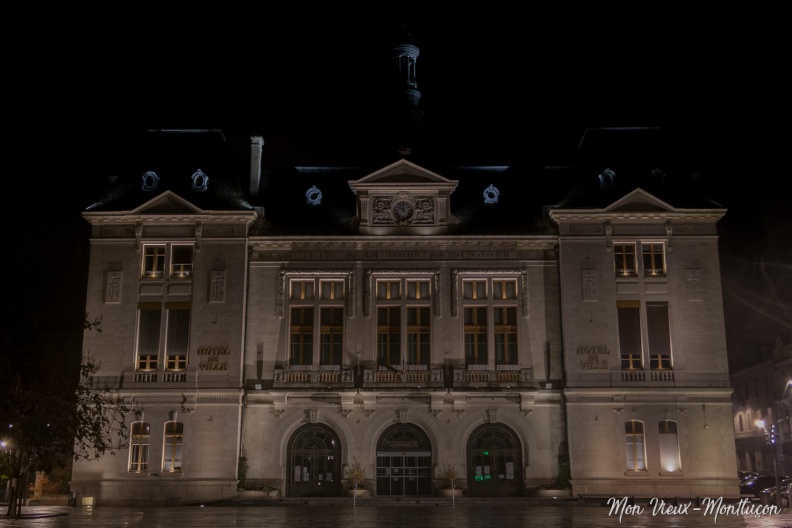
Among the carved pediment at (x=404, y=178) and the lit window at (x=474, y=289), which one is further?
the carved pediment at (x=404, y=178)

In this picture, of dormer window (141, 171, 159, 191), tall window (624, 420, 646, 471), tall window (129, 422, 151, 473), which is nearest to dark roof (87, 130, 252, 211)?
dormer window (141, 171, 159, 191)

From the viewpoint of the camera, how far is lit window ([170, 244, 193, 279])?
147 feet

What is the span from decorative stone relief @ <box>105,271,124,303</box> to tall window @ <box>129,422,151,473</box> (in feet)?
21.0

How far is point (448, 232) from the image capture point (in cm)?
4559

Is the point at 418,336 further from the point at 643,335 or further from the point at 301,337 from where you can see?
the point at 643,335

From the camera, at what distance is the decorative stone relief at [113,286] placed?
44.5 m

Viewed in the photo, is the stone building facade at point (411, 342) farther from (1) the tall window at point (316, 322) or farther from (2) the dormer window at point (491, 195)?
(2) the dormer window at point (491, 195)

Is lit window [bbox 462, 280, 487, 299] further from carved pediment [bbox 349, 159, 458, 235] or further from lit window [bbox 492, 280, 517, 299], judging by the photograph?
carved pediment [bbox 349, 159, 458, 235]

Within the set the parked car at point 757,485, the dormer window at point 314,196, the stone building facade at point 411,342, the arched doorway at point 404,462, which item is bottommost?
the parked car at point 757,485

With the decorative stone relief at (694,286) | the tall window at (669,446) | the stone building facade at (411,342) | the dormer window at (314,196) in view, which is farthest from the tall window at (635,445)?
the dormer window at (314,196)

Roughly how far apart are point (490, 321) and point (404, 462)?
8.24m

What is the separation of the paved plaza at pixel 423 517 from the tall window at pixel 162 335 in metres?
7.59

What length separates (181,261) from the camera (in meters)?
45.2

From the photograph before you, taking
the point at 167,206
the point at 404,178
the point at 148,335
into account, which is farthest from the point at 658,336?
the point at 167,206
